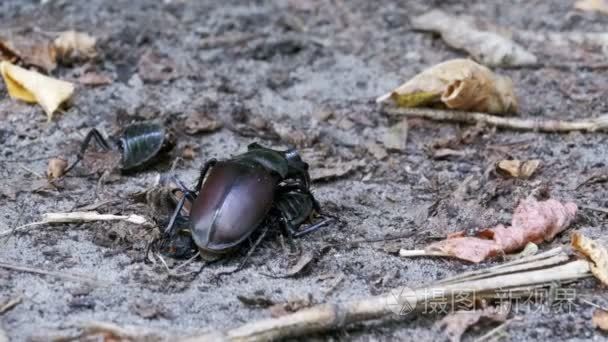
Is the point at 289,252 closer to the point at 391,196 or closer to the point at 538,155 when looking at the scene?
the point at 391,196

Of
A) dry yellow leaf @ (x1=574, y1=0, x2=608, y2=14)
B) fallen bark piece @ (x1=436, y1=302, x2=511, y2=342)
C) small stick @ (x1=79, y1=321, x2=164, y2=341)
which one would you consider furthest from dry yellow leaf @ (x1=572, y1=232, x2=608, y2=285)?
dry yellow leaf @ (x1=574, y1=0, x2=608, y2=14)

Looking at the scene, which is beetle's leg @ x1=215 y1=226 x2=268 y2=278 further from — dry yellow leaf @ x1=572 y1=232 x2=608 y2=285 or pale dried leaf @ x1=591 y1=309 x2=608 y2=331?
pale dried leaf @ x1=591 y1=309 x2=608 y2=331

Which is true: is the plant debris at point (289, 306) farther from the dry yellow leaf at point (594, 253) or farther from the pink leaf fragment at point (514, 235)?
the dry yellow leaf at point (594, 253)

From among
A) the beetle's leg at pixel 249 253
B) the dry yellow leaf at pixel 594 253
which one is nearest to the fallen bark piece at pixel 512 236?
the dry yellow leaf at pixel 594 253

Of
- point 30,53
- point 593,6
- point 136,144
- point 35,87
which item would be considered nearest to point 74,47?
point 30,53

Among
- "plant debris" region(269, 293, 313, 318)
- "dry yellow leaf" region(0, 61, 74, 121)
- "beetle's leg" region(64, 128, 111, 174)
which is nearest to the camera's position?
"plant debris" region(269, 293, 313, 318)
